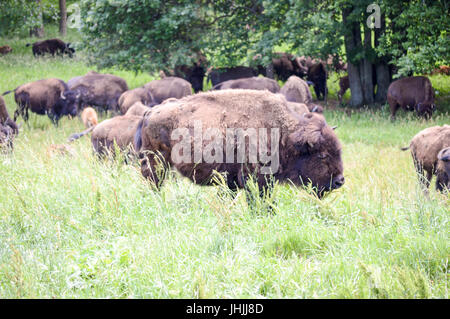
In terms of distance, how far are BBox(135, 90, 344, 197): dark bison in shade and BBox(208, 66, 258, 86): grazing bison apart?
49.0 ft

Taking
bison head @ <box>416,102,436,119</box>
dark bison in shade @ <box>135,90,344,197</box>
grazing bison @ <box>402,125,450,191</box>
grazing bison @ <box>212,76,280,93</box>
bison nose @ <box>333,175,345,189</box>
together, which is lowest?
bison head @ <box>416,102,436,119</box>

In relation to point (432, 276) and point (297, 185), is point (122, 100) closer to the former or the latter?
point (297, 185)

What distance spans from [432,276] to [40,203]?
389cm

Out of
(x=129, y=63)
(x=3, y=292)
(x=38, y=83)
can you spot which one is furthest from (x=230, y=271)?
(x=129, y=63)

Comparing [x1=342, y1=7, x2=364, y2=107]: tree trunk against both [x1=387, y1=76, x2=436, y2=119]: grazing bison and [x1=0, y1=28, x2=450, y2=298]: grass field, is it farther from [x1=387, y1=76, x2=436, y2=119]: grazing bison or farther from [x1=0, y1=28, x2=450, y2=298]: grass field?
[x1=0, y1=28, x2=450, y2=298]: grass field

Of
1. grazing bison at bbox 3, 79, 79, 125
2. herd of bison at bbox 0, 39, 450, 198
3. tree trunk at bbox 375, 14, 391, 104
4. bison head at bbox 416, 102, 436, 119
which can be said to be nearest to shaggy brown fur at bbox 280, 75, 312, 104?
bison head at bbox 416, 102, 436, 119

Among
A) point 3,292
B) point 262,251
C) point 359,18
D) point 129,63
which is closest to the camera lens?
point 3,292

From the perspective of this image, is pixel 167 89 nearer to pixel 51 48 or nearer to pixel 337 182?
pixel 337 182

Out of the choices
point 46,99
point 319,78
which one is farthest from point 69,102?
point 319,78

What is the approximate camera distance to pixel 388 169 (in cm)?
902

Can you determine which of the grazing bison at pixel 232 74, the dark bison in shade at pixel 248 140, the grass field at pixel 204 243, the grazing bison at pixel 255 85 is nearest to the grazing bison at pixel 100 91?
the grazing bison at pixel 255 85

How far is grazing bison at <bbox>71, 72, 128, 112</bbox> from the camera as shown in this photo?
17281 millimetres

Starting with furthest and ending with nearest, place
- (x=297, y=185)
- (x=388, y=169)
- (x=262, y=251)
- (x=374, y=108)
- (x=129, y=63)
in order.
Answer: (x=129, y=63), (x=374, y=108), (x=388, y=169), (x=297, y=185), (x=262, y=251)

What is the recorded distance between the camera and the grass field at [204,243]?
374 centimetres
